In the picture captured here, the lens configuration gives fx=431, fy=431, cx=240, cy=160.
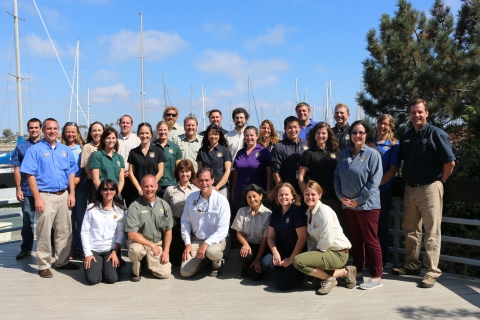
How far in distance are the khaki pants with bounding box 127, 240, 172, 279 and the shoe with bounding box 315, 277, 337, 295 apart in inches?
71.2

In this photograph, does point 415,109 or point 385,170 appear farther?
point 385,170

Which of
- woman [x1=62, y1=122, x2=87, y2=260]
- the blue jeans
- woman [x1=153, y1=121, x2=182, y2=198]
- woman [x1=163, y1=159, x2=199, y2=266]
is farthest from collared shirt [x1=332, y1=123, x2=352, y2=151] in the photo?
the blue jeans

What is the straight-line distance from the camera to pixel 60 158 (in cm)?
539

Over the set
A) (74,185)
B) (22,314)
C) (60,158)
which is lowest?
(22,314)

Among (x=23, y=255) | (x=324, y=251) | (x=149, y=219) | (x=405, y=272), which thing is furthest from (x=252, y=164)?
(x=23, y=255)

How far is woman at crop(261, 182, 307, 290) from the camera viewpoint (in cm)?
478

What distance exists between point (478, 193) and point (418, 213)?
0.67 m

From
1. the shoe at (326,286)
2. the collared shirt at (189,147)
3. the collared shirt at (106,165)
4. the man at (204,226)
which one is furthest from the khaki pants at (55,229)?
the shoe at (326,286)

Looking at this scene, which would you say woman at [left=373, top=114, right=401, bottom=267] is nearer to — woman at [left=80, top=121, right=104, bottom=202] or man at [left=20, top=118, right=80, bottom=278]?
woman at [left=80, top=121, right=104, bottom=202]

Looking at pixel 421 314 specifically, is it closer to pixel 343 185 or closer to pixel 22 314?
pixel 343 185

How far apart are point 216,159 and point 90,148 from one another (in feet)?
5.66

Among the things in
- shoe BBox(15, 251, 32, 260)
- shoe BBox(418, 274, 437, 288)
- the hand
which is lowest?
shoe BBox(15, 251, 32, 260)

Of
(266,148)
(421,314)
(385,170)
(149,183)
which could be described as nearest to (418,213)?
(385,170)

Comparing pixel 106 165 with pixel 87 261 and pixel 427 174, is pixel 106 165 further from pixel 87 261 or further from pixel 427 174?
pixel 427 174
